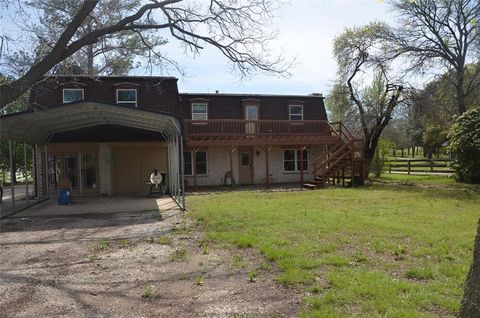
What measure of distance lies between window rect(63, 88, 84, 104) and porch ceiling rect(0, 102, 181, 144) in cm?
362

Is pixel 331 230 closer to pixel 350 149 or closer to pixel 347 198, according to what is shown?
pixel 347 198

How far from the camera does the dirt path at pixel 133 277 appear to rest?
5070 mm

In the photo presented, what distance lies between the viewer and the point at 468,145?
72.9 feet

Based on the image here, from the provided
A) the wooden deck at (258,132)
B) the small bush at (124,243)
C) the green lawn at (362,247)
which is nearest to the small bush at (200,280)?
the green lawn at (362,247)

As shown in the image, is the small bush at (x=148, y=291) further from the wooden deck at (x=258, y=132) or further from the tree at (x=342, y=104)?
the tree at (x=342, y=104)

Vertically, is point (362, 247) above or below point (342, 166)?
below

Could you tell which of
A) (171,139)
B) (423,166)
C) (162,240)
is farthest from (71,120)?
(423,166)

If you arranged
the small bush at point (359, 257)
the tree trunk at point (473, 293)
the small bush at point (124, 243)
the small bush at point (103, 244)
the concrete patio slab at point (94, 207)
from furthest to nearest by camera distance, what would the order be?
the concrete patio slab at point (94, 207)
the small bush at point (124, 243)
the small bush at point (103, 244)
the small bush at point (359, 257)
the tree trunk at point (473, 293)

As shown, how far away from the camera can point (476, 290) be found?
2.80 m

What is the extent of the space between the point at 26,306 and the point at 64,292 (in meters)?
0.58

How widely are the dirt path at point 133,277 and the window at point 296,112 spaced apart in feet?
61.6

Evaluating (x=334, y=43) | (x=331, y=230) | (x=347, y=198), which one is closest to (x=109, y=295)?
(x=331, y=230)

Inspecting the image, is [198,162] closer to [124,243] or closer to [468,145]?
[468,145]

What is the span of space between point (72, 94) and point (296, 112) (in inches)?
528
